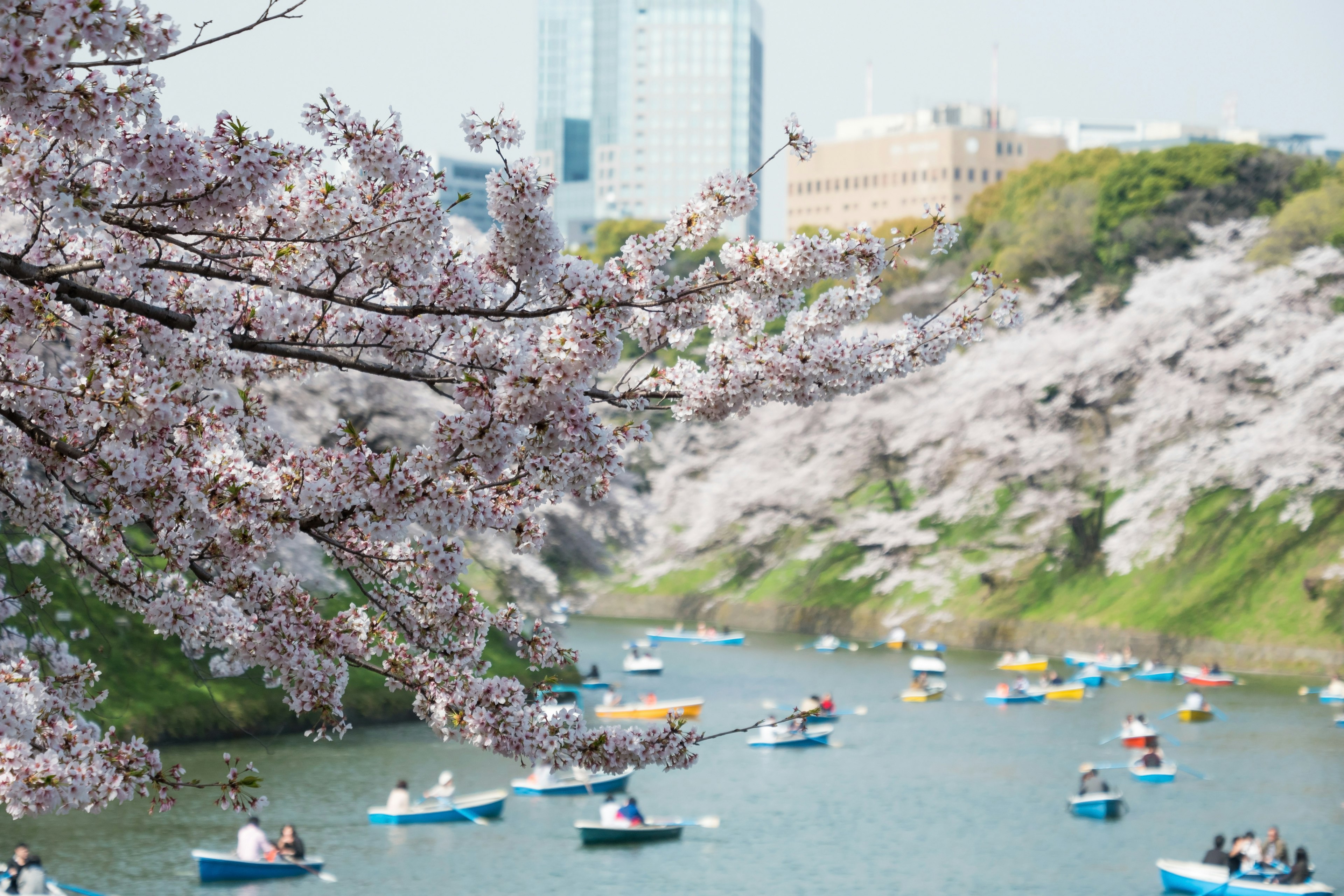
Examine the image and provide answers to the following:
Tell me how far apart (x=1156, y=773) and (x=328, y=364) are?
24029 millimetres

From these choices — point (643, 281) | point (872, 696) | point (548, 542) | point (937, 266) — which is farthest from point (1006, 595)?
point (643, 281)

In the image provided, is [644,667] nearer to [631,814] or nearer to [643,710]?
[643,710]

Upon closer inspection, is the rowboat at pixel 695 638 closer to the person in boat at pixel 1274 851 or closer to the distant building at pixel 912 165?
the person in boat at pixel 1274 851

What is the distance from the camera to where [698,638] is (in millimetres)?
50719

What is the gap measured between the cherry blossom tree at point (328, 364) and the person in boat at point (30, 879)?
31.0ft

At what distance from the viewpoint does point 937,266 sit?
61.0 m

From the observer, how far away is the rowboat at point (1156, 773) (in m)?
27.5

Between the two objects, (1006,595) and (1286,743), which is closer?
(1286,743)

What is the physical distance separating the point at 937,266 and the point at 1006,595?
56.3 feet

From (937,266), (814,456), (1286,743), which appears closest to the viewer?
(1286,743)

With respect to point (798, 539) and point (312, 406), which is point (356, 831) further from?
point (798, 539)

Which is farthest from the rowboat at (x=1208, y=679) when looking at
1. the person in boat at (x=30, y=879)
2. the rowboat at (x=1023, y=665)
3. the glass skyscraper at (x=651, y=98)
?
the glass skyscraper at (x=651, y=98)

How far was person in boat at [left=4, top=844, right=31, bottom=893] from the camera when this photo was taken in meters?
15.7

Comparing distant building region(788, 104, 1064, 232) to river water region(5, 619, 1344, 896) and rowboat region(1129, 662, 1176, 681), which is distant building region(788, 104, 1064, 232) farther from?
river water region(5, 619, 1344, 896)
